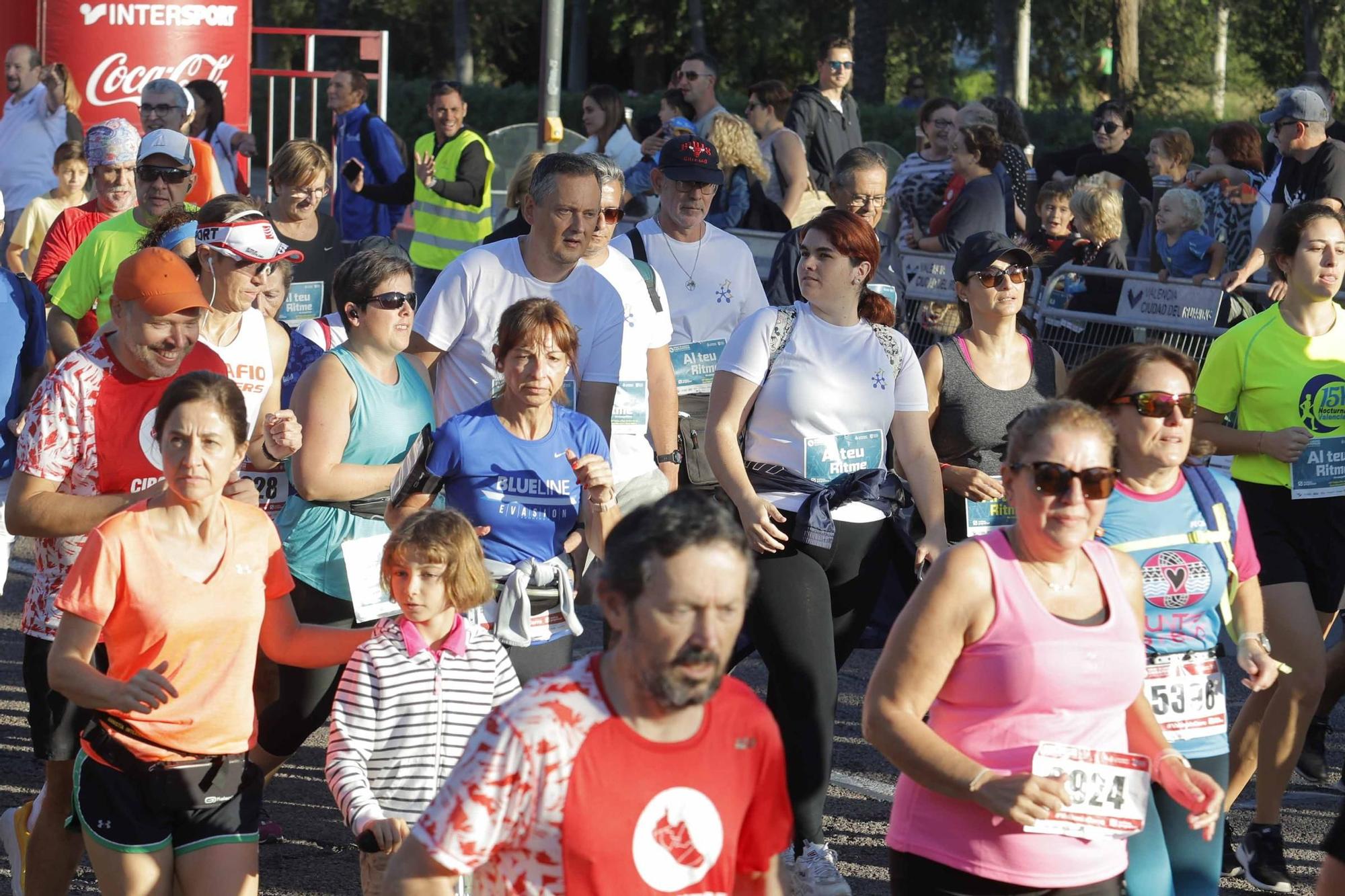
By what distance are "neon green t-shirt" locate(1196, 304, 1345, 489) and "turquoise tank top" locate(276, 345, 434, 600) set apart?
2.46 meters

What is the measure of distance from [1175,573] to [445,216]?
27.7 ft

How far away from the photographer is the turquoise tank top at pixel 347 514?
5.07 metres

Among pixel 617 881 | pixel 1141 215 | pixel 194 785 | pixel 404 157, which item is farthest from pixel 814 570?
pixel 404 157

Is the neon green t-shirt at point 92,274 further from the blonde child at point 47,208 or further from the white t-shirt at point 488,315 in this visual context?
the blonde child at point 47,208

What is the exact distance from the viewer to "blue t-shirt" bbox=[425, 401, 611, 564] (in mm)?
4676

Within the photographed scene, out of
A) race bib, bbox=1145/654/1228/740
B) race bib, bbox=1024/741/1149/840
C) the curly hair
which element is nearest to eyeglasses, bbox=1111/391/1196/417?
race bib, bbox=1145/654/1228/740

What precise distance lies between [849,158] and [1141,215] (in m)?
5.34

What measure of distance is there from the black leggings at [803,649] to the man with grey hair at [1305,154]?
4.89 m

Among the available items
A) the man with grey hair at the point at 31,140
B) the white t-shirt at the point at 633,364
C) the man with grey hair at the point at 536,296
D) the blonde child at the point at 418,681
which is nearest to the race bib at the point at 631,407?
the white t-shirt at the point at 633,364

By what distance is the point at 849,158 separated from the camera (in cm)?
738

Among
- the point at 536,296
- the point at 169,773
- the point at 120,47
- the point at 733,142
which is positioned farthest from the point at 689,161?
the point at 120,47

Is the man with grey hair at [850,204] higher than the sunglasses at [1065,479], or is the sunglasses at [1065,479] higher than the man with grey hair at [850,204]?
the man with grey hair at [850,204]

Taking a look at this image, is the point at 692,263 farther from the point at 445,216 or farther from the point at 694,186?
the point at 445,216

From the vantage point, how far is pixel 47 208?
990 centimetres
